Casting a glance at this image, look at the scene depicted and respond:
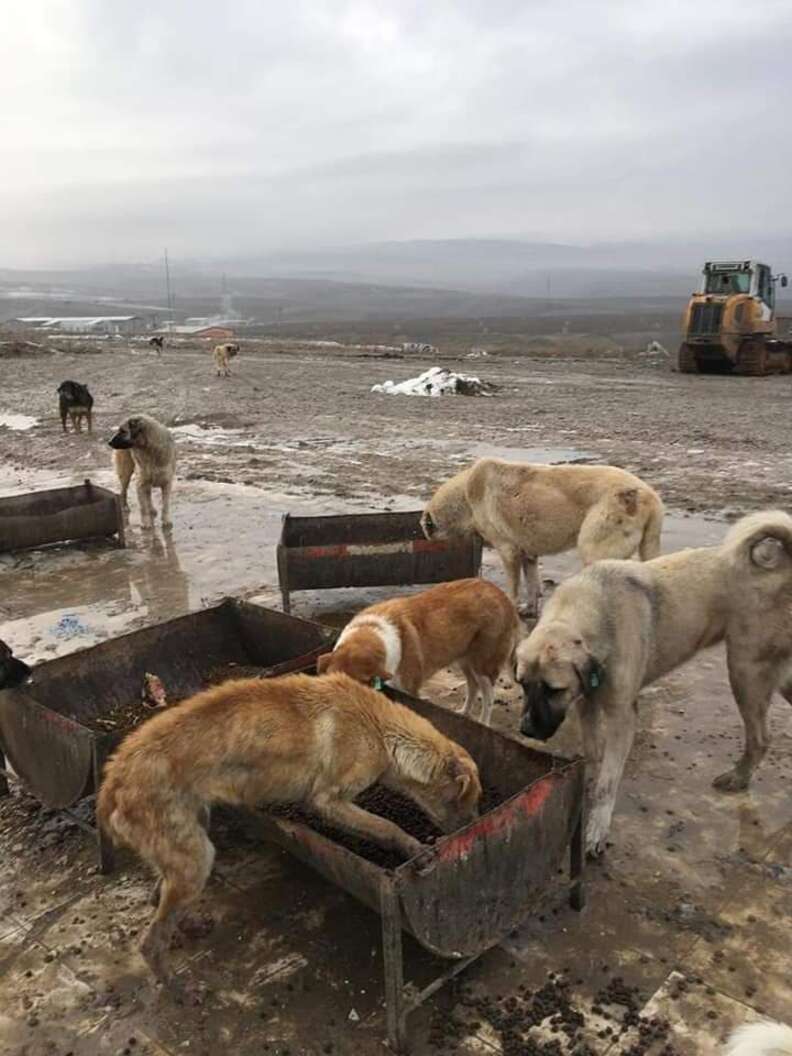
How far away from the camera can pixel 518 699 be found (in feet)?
23.6

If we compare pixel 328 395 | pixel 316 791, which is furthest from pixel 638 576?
pixel 328 395

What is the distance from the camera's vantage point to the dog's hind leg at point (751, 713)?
5.64 m

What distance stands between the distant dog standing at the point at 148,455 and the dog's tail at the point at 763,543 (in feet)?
28.0

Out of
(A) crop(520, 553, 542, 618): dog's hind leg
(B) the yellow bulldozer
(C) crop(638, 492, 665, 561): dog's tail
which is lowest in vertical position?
(A) crop(520, 553, 542, 618): dog's hind leg

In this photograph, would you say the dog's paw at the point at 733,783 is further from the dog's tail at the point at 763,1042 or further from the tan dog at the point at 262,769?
the dog's tail at the point at 763,1042

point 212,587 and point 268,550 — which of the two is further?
point 268,550

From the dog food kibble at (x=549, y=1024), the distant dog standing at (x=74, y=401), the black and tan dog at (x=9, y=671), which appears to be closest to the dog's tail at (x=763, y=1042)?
the dog food kibble at (x=549, y=1024)

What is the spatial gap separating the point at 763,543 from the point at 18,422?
21.4 meters

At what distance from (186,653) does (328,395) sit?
805 inches

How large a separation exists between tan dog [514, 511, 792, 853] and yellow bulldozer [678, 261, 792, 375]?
27320 mm

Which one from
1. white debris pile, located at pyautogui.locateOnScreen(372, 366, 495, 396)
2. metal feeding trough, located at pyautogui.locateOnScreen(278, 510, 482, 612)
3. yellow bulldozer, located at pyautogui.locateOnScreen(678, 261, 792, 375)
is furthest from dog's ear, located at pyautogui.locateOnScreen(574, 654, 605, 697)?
yellow bulldozer, located at pyautogui.locateOnScreen(678, 261, 792, 375)

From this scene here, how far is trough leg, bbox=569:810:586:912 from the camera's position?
4512 mm

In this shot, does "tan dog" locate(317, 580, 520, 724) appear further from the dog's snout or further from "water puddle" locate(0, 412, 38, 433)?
"water puddle" locate(0, 412, 38, 433)

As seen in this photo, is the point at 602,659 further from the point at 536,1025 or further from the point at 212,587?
the point at 212,587
